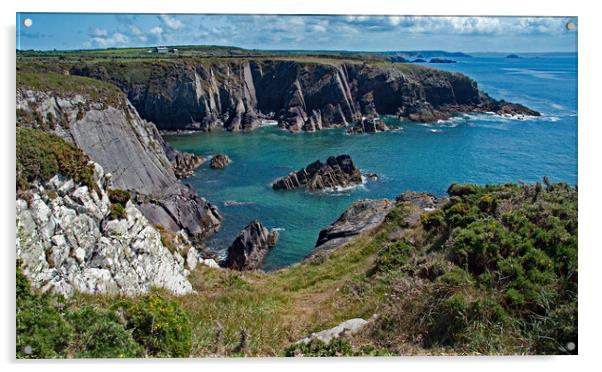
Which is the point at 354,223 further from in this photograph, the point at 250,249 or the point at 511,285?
the point at 511,285

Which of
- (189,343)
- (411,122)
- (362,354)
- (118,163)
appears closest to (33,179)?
(189,343)

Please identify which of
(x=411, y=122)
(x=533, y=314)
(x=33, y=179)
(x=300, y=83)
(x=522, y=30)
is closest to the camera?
(x=533, y=314)

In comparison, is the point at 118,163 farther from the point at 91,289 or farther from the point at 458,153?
the point at 91,289

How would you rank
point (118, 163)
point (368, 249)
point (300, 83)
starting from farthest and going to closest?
1. point (300, 83)
2. point (118, 163)
3. point (368, 249)

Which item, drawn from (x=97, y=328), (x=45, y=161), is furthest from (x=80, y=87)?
(x=97, y=328)

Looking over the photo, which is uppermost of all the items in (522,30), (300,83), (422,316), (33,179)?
(300,83)

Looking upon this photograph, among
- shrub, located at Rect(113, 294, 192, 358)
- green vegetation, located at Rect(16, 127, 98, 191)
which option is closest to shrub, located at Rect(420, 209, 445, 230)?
shrub, located at Rect(113, 294, 192, 358)

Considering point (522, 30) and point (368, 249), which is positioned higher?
point (522, 30)
